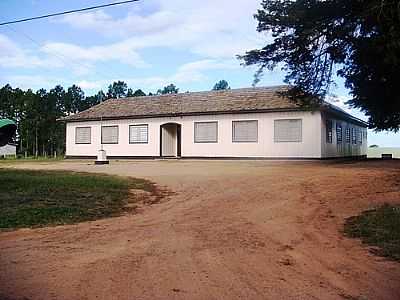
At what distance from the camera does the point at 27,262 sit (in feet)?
19.9

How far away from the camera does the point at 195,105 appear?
102 feet

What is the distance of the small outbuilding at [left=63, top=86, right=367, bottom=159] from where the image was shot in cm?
2723

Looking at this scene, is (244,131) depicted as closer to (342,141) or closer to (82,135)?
(342,141)

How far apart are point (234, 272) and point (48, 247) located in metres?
2.97

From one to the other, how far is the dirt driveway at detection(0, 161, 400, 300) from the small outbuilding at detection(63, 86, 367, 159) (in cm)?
1551

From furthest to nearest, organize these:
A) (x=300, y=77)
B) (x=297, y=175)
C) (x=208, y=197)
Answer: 1. (x=300, y=77)
2. (x=297, y=175)
3. (x=208, y=197)

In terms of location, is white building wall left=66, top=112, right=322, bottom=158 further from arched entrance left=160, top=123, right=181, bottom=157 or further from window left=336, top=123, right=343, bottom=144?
window left=336, top=123, right=343, bottom=144

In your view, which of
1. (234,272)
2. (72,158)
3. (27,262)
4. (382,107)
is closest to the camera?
(234,272)

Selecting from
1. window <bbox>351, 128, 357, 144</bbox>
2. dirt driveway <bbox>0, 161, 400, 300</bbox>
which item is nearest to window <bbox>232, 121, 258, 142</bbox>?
window <bbox>351, 128, 357, 144</bbox>

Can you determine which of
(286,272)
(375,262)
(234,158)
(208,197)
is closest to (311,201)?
(208,197)

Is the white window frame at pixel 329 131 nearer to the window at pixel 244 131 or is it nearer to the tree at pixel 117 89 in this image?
the window at pixel 244 131

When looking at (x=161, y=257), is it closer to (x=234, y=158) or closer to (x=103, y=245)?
(x=103, y=245)

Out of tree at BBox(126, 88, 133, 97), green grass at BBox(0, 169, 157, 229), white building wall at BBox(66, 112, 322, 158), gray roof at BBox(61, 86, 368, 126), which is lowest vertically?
green grass at BBox(0, 169, 157, 229)

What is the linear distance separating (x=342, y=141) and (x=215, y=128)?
30.3 ft
